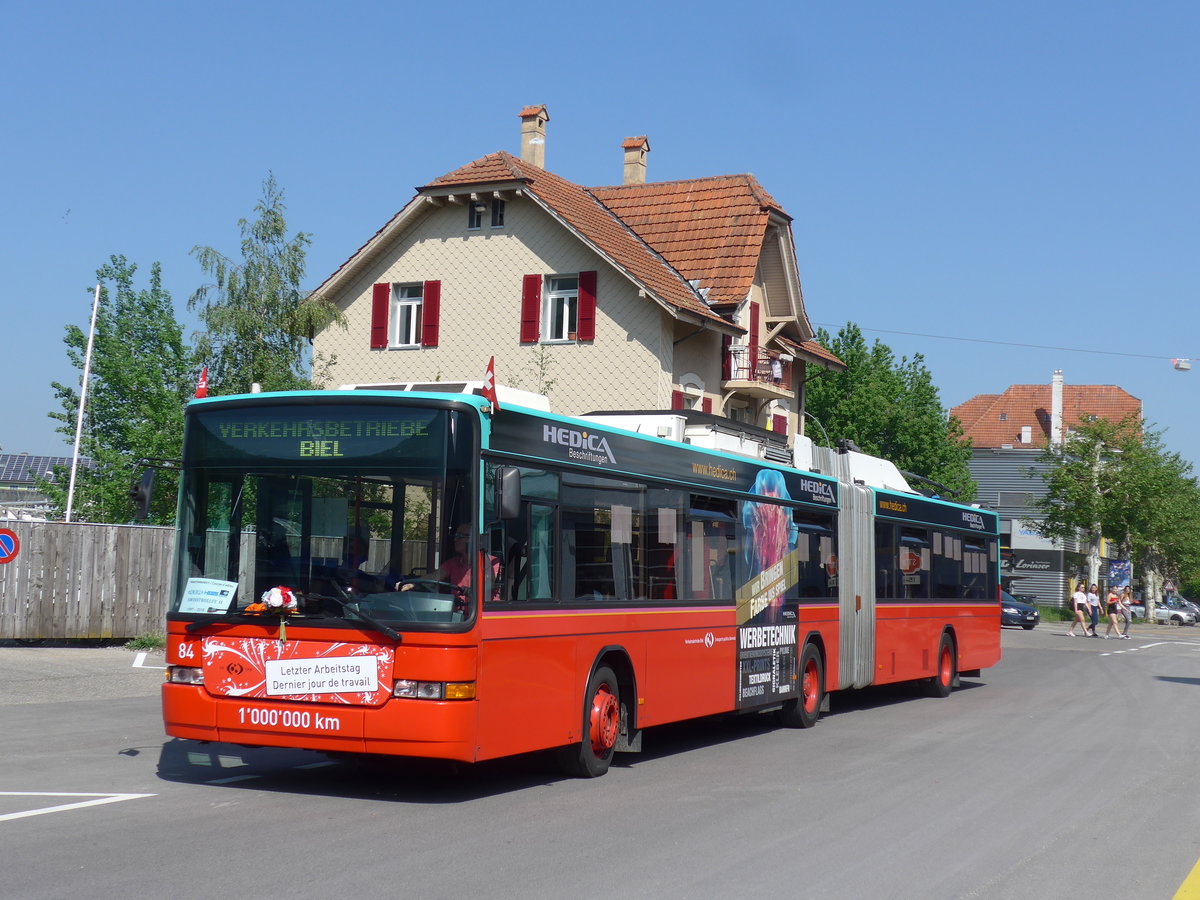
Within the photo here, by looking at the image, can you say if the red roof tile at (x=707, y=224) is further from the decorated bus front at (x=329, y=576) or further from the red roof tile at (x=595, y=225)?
the decorated bus front at (x=329, y=576)

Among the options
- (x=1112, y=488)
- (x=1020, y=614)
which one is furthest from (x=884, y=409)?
(x=1020, y=614)

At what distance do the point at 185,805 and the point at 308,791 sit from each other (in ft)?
3.35

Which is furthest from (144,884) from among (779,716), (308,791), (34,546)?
(34,546)

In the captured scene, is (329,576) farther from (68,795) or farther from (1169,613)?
(1169,613)

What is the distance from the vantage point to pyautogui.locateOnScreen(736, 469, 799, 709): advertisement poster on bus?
14.1 m

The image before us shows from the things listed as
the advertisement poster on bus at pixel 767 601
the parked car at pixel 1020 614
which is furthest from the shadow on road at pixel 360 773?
the parked car at pixel 1020 614

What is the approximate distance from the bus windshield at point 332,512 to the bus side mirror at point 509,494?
0.64ft

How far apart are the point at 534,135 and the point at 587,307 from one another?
855cm

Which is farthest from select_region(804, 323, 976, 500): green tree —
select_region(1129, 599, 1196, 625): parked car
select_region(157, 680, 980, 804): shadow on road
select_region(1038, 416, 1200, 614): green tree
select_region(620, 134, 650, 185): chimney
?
select_region(157, 680, 980, 804): shadow on road

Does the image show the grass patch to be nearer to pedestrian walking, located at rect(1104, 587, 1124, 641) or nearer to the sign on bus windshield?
the sign on bus windshield

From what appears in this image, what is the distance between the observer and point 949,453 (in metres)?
69.6

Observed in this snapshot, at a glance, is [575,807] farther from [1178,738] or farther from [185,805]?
[1178,738]

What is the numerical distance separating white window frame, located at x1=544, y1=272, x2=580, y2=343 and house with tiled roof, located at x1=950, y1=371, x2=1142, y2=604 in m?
49.2

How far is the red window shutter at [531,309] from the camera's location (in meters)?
35.7
